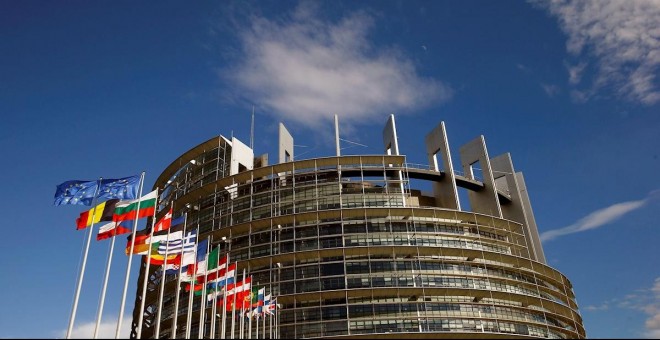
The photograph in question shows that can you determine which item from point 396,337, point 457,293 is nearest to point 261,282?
point 396,337

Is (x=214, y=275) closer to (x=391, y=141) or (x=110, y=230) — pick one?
(x=110, y=230)

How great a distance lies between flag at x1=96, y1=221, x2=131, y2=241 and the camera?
35.3 metres

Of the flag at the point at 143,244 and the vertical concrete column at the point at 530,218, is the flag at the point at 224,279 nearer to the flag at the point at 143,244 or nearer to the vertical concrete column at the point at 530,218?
the flag at the point at 143,244

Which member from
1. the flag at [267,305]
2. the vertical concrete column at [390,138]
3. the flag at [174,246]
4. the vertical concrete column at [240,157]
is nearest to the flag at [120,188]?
the flag at [174,246]

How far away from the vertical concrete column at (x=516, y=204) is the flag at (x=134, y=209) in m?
64.5

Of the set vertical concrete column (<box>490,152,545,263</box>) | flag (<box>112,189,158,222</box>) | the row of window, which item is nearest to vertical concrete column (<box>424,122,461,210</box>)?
vertical concrete column (<box>490,152,545,263</box>)

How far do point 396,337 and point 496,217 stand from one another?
26.4 metres

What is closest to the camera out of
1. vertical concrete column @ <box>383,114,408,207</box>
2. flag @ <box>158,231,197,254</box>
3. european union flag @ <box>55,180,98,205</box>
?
european union flag @ <box>55,180,98,205</box>

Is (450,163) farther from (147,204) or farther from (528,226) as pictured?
(147,204)

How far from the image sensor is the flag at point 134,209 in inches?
1412

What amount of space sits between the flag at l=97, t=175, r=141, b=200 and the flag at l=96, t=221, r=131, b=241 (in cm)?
199

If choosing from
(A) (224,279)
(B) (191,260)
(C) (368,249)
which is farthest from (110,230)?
(C) (368,249)

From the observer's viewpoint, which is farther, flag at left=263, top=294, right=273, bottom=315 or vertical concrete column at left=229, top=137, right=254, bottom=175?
vertical concrete column at left=229, top=137, right=254, bottom=175

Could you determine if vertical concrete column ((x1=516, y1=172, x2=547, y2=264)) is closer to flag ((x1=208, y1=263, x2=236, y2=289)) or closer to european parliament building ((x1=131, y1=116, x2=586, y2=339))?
european parliament building ((x1=131, y1=116, x2=586, y2=339))
